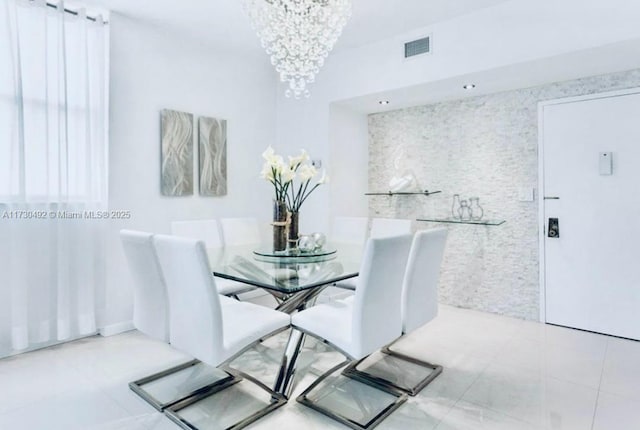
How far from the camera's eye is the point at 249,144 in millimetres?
4461

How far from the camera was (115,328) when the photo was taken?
11.0 ft

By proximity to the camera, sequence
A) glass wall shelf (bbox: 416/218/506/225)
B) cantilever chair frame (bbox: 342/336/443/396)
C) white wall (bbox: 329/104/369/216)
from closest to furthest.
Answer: cantilever chair frame (bbox: 342/336/443/396) → glass wall shelf (bbox: 416/218/506/225) → white wall (bbox: 329/104/369/216)

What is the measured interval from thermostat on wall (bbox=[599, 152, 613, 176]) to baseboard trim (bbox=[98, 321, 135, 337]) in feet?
14.0

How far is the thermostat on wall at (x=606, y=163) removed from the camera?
3205 mm

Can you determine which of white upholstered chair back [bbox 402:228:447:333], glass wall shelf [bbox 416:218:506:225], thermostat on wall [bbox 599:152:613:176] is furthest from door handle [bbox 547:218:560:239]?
white upholstered chair back [bbox 402:228:447:333]

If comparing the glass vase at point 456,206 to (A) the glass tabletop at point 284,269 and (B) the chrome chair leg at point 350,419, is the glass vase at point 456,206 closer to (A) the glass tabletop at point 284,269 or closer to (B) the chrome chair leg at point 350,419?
(A) the glass tabletop at point 284,269

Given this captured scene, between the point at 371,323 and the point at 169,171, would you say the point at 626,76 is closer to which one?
the point at 371,323

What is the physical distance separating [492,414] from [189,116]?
11.4 feet

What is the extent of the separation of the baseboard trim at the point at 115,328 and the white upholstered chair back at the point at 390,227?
2306mm

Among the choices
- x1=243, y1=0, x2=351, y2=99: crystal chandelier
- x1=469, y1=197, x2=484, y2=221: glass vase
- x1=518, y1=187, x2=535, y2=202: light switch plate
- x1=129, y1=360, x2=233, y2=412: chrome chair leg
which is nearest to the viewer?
x1=129, y1=360, x2=233, y2=412: chrome chair leg

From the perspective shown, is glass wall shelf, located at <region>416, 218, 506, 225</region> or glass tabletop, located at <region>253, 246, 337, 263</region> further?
glass wall shelf, located at <region>416, 218, 506, 225</region>

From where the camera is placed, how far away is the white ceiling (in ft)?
10.2

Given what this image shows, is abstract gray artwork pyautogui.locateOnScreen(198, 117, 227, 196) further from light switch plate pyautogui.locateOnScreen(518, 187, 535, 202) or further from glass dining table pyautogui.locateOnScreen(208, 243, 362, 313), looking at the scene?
light switch plate pyautogui.locateOnScreen(518, 187, 535, 202)

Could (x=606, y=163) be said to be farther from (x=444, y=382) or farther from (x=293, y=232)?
(x=293, y=232)
